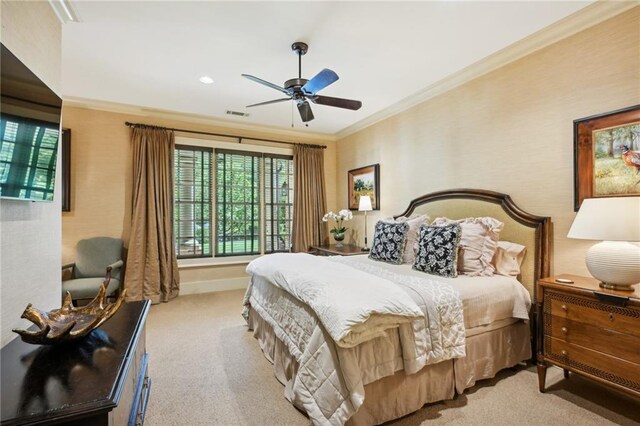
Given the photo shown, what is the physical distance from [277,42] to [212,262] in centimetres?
346

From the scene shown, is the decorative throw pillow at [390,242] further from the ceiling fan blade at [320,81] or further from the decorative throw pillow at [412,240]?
the ceiling fan blade at [320,81]

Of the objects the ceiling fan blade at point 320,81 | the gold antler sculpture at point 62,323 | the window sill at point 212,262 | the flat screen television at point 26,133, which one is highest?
the ceiling fan blade at point 320,81

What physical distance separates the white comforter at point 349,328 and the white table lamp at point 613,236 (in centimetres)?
88

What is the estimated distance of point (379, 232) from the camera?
334cm

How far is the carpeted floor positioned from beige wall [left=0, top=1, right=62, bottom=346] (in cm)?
102

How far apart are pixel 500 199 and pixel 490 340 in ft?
4.36

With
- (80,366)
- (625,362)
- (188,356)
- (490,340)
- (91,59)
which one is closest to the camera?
(80,366)

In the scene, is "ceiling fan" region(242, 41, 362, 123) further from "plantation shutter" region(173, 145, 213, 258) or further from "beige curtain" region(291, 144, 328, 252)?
"plantation shutter" region(173, 145, 213, 258)

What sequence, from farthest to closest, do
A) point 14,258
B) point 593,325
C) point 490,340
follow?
point 490,340 → point 593,325 → point 14,258

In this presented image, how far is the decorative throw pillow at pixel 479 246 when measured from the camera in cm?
251

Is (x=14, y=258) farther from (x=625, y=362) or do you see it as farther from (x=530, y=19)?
(x=530, y=19)

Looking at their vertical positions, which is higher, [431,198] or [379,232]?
[431,198]

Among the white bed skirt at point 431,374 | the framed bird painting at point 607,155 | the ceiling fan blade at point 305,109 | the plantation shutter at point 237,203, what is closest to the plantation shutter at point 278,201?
the plantation shutter at point 237,203

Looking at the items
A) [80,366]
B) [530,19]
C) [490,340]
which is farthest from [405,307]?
[530,19]
